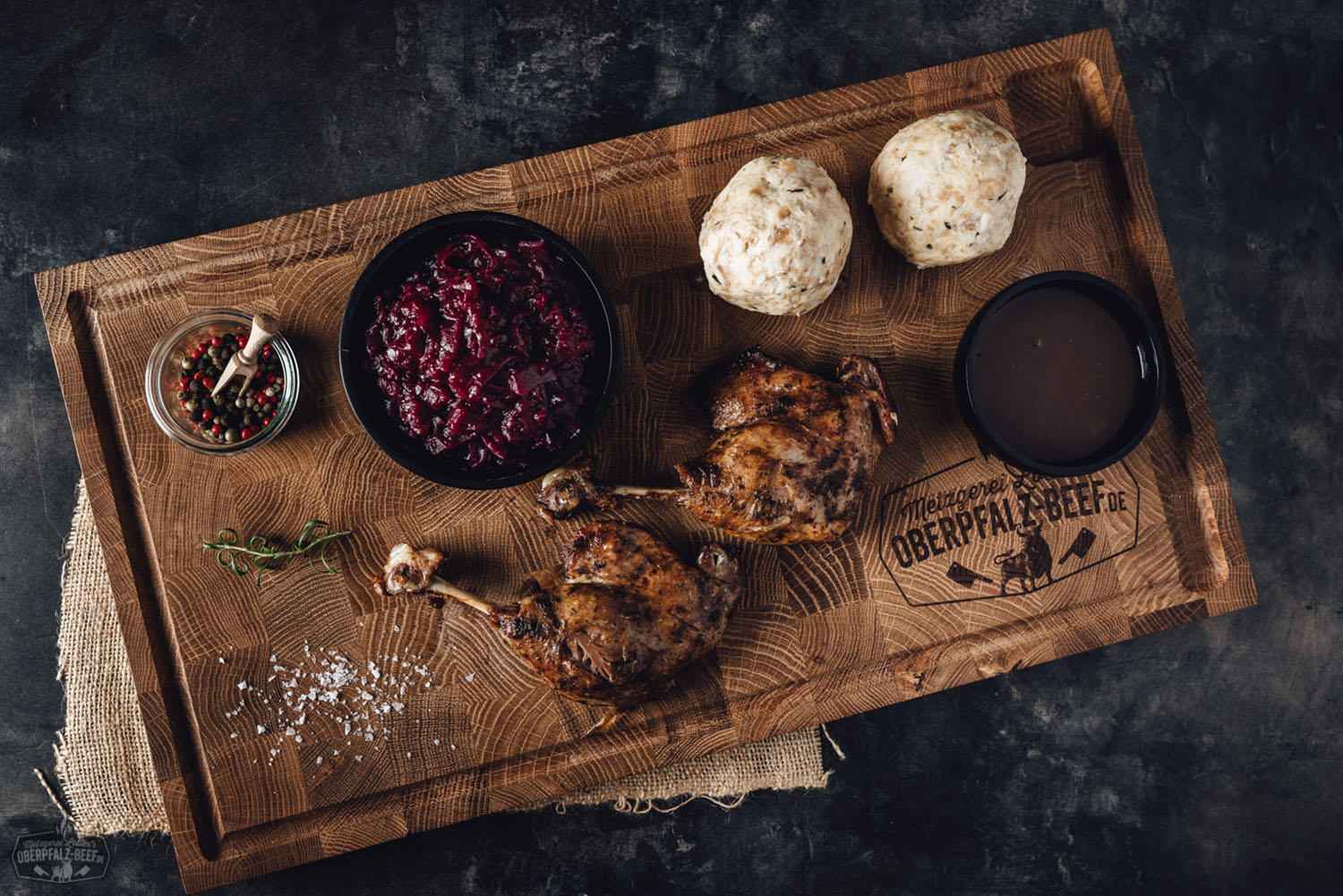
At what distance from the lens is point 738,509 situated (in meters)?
3.05

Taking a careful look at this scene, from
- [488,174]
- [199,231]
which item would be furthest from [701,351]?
[199,231]

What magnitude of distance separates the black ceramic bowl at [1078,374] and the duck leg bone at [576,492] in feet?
4.13

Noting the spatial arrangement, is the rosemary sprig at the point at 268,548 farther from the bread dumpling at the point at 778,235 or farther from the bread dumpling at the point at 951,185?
the bread dumpling at the point at 951,185

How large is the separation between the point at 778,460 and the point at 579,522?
0.94 metres

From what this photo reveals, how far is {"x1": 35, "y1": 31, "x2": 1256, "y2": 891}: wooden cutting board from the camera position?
332 centimetres

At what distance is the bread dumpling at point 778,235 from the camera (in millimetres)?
2943

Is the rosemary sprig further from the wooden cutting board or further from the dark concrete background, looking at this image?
the dark concrete background

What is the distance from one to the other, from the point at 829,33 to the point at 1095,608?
3152mm

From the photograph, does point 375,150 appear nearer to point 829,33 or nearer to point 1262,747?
point 829,33

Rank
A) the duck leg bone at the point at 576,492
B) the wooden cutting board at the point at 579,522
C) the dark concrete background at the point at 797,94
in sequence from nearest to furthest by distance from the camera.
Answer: the duck leg bone at the point at 576,492
the wooden cutting board at the point at 579,522
the dark concrete background at the point at 797,94

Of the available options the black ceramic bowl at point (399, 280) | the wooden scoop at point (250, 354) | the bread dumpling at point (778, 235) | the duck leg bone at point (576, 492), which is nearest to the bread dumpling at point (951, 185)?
the bread dumpling at point (778, 235)
